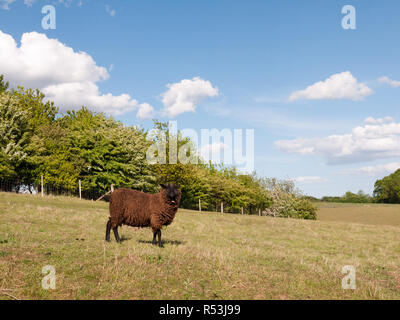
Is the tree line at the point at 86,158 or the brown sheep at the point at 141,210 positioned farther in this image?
the tree line at the point at 86,158

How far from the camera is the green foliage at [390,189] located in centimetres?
12241

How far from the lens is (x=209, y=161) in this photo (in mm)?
82000

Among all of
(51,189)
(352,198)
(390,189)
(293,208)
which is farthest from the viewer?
(352,198)

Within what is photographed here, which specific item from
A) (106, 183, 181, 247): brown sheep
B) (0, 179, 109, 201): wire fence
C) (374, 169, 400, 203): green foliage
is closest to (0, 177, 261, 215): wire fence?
(0, 179, 109, 201): wire fence

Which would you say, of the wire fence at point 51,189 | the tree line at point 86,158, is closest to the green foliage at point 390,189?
the tree line at point 86,158

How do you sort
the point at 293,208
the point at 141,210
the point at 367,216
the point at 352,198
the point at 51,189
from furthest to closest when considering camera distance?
the point at 352,198 → the point at 367,216 → the point at 293,208 → the point at 51,189 → the point at 141,210

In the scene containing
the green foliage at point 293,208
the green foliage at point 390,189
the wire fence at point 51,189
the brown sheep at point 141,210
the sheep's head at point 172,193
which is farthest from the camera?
the green foliage at point 390,189

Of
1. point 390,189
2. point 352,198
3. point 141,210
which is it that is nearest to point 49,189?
point 141,210

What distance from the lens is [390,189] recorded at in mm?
124875

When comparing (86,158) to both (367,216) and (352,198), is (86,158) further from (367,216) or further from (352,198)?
(352,198)

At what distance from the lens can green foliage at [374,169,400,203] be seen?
402 ft

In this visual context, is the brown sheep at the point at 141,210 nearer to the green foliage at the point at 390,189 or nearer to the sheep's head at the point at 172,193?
the sheep's head at the point at 172,193

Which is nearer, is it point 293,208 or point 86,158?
point 86,158

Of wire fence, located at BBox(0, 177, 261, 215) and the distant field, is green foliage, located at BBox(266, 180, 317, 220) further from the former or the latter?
wire fence, located at BBox(0, 177, 261, 215)
